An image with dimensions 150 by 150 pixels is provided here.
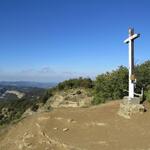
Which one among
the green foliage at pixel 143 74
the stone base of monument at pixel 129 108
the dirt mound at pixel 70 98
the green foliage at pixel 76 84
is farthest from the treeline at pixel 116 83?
the green foliage at pixel 76 84

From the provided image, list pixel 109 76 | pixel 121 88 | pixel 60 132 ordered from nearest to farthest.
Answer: pixel 60 132, pixel 121 88, pixel 109 76

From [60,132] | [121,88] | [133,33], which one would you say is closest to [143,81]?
[121,88]

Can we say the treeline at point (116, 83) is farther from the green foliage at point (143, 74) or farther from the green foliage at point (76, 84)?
the green foliage at point (76, 84)

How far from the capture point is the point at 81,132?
42.5ft

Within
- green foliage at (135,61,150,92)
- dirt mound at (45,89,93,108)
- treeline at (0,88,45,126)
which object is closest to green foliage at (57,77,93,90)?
dirt mound at (45,89,93,108)

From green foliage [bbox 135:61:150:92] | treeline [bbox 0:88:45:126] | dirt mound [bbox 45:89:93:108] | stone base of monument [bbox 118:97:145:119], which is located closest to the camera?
stone base of monument [bbox 118:97:145:119]

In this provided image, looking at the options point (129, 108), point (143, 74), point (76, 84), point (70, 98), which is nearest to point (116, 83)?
point (143, 74)

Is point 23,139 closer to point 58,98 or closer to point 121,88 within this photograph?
point 121,88

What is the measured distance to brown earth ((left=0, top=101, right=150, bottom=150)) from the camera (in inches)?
452

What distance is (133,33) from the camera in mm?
15859

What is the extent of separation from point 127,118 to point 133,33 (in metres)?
4.43

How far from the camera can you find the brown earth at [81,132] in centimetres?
1148

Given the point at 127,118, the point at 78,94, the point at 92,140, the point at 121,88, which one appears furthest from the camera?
the point at 78,94

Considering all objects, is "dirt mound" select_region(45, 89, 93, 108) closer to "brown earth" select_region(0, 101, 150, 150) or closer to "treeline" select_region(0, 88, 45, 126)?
"treeline" select_region(0, 88, 45, 126)
